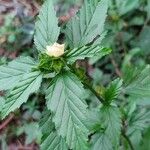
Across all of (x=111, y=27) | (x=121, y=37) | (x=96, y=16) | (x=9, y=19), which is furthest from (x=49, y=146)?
(x=9, y=19)

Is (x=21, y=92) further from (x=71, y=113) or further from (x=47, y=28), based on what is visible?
(x=47, y=28)

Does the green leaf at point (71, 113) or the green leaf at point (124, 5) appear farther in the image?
the green leaf at point (124, 5)

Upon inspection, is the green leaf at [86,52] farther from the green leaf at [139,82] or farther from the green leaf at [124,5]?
the green leaf at [124,5]

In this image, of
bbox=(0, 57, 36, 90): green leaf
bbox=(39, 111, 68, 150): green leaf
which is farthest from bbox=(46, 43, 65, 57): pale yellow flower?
bbox=(39, 111, 68, 150): green leaf

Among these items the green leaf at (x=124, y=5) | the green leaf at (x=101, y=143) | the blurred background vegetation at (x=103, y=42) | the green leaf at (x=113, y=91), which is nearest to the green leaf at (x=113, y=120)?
the green leaf at (x=113, y=91)

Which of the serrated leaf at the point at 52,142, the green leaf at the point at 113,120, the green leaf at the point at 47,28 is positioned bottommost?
the green leaf at the point at 113,120

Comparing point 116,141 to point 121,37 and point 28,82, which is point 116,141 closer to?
point 28,82

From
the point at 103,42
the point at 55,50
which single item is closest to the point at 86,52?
the point at 55,50
